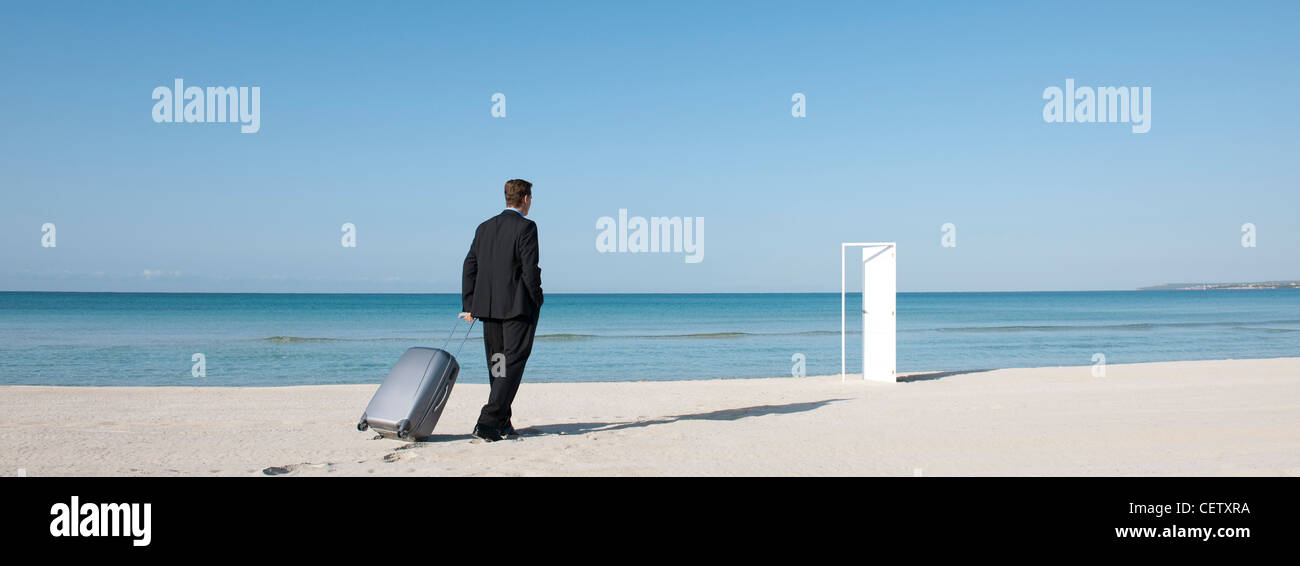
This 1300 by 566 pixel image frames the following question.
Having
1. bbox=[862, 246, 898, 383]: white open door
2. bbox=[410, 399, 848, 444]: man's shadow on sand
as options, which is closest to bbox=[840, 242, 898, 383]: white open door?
bbox=[862, 246, 898, 383]: white open door

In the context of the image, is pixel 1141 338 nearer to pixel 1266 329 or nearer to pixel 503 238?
pixel 1266 329

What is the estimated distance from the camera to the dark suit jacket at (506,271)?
5.66m

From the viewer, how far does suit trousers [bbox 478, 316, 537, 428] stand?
18.8 ft

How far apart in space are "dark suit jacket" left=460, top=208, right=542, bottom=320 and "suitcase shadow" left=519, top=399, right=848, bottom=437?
1.12 m

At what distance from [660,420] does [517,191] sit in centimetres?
252

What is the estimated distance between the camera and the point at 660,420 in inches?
290

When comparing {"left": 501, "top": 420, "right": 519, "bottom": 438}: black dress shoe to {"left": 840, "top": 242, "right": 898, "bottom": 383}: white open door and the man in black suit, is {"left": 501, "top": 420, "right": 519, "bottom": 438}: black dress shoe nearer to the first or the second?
the man in black suit

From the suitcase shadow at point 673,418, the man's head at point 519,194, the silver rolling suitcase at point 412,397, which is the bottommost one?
the suitcase shadow at point 673,418

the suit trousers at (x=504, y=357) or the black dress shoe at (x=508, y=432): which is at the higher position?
the suit trousers at (x=504, y=357)

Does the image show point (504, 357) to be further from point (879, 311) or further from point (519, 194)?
point (879, 311)

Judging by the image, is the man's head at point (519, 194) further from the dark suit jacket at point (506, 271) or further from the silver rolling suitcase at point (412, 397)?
the silver rolling suitcase at point (412, 397)

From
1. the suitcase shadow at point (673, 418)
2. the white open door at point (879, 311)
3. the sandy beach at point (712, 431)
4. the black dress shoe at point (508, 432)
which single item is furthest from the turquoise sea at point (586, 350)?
the black dress shoe at point (508, 432)

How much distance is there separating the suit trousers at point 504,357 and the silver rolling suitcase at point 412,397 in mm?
274
